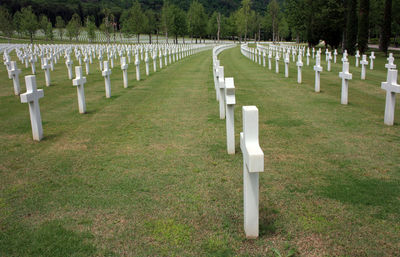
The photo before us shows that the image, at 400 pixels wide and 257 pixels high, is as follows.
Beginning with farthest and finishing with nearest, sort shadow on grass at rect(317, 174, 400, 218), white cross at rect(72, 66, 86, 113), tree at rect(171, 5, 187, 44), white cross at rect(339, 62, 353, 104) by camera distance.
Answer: tree at rect(171, 5, 187, 44)
white cross at rect(339, 62, 353, 104)
white cross at rect(72, 66, 86, 113)
shadow on grass at rect(317, 174, 400, 218)

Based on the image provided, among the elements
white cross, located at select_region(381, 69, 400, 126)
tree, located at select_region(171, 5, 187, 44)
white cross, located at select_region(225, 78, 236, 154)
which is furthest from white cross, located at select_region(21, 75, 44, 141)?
tree, located at select_region(171, 5, 187, 44)

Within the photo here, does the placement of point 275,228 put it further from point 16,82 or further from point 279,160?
point 16,82

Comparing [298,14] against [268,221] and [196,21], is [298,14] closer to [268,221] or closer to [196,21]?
[196,21]

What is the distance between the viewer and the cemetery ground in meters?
3.52

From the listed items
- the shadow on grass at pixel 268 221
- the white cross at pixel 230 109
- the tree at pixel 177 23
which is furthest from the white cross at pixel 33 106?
the tree at pixel 177 23

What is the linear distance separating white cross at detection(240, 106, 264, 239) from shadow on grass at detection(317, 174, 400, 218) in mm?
1338

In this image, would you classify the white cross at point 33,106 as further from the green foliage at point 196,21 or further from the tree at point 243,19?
the tree at point 243,19

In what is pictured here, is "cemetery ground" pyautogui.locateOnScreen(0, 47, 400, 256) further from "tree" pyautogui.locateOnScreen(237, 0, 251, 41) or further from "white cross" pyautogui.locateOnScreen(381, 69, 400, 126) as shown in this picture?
"tree" pyautogui.locateOnScreen(237, 0, 251, 41)

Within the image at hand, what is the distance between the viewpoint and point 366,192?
450cm

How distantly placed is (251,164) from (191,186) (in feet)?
5.88

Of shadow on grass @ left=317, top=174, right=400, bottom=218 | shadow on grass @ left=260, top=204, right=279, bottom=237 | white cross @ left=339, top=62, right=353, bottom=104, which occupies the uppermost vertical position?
white cross @ left=339, top=62, right=353, bottom=104

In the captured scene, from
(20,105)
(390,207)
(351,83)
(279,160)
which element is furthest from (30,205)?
(351,83)

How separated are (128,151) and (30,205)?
7.35ft

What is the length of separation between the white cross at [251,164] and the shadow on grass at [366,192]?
134 cm
